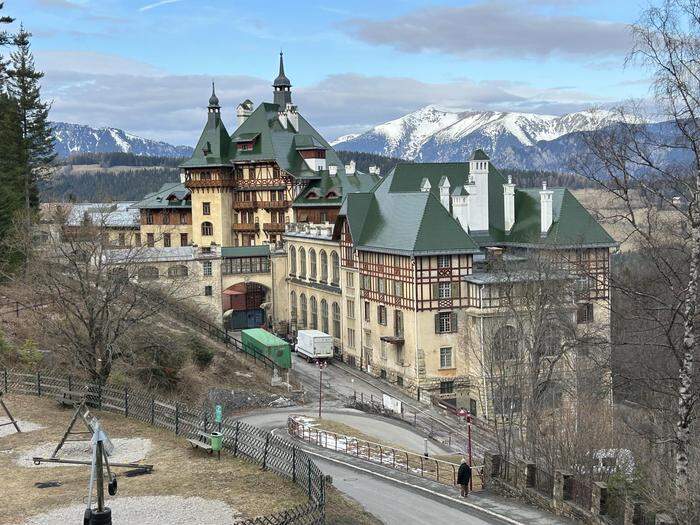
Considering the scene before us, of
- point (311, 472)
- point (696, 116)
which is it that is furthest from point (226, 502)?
point (696, 116)

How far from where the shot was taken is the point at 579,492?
2589cm

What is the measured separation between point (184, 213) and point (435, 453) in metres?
57.3

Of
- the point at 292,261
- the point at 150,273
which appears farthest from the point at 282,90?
the point at 150,273

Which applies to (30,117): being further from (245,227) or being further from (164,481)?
(164,481)

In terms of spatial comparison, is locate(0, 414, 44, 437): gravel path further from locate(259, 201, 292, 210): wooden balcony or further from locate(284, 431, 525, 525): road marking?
locate(259, 201, 292, 210): wooden balcony

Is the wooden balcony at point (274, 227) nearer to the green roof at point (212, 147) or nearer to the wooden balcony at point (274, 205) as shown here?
the wooden balcony at point (274, 205)

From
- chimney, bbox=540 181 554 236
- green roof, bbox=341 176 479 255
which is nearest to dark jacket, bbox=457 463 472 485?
green roof, bbox=341 176 479 255

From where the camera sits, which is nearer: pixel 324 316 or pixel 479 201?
pixel 479 201

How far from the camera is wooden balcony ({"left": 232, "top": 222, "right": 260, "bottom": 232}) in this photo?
3346 inches

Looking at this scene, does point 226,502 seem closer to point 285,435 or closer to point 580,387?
point 285,435

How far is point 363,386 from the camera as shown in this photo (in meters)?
57.0

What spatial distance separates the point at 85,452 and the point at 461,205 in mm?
41516

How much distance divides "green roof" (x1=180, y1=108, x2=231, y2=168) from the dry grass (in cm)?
5940

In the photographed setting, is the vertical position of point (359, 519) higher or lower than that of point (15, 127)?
lower
